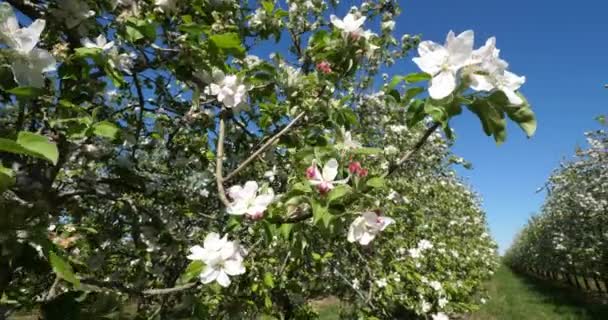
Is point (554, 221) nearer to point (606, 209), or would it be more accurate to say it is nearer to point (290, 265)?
point (606, 209)

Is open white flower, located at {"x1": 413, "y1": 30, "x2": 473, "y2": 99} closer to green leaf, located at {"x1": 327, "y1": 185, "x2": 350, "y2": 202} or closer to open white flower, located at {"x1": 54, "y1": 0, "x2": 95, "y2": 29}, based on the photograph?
green leaf, located at {"x1": 327, "y1": 185, "x2": 350, "y2": 202}

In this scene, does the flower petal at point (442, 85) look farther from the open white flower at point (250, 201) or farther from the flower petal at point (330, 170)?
the open white flower at point (250, 201)

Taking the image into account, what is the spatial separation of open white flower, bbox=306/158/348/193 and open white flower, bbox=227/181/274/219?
16 centimetres

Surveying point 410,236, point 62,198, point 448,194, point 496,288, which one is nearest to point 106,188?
point 62,198

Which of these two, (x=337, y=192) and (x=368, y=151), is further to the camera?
(x=368, y=151)

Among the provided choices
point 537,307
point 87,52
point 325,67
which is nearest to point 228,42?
point 325,67

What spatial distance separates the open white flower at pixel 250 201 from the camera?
1.35 meters

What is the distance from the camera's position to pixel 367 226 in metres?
1.32

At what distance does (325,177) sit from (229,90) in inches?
31.8

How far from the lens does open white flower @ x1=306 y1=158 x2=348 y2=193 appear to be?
127cm

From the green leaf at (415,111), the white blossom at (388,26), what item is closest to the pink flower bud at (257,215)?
the green leaf at (415,111)

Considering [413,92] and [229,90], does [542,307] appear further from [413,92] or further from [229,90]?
[413,92]

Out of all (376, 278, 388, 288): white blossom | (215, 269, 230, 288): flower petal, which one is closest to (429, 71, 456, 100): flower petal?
(215, 269, 230, 288): flower petal

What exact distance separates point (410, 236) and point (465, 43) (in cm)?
547
